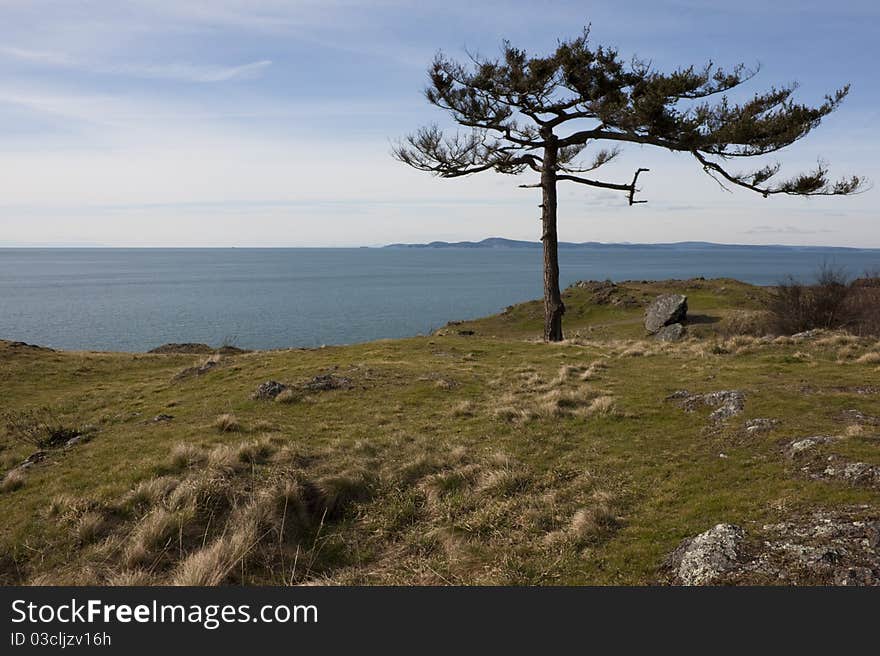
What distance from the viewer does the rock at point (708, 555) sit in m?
5.55

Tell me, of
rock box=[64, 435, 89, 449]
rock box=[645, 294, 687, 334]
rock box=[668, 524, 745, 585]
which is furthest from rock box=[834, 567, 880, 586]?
rock box=[645, 294, 687, 334]

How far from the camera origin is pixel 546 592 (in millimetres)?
5574

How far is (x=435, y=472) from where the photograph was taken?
32.8 ft

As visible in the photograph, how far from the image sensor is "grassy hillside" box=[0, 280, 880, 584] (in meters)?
7.05

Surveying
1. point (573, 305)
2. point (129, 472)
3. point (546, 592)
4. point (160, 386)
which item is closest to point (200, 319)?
point (573, 305)

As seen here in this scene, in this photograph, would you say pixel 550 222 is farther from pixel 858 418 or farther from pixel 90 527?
pixel 90 527

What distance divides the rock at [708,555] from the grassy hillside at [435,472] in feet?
0.67

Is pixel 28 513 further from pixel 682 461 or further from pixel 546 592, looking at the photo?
pixel 682 461

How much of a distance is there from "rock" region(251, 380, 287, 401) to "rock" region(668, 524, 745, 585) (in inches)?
499

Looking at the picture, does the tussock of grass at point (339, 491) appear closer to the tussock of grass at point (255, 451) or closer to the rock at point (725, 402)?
the tussock of grass at point (255, 451)

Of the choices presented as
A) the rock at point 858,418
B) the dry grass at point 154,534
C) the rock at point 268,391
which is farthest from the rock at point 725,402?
the rock at point 268,391

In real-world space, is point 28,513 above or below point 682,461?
below

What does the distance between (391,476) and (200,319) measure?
290 ft

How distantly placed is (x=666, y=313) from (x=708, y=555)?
3342 centimetres
